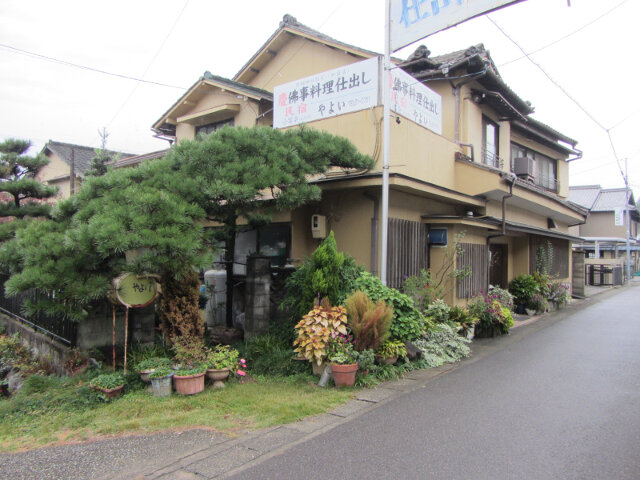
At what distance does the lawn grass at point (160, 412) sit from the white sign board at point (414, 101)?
236 inches

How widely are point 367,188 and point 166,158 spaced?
401 centimetres

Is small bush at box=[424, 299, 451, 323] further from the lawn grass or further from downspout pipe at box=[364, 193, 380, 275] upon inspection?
the lawn grass

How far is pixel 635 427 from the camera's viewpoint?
504 cm

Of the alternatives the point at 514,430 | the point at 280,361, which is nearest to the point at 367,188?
the point at 280,361

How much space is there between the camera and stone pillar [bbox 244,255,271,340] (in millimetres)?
8367

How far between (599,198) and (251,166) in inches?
1678

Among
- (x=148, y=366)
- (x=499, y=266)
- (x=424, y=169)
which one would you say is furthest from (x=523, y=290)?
(x=148, y=366)

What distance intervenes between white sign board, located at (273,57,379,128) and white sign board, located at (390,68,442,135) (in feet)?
1.41

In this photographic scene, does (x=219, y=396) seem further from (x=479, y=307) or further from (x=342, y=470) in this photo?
(x=479, y=307)

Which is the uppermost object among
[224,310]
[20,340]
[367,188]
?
[367,188]

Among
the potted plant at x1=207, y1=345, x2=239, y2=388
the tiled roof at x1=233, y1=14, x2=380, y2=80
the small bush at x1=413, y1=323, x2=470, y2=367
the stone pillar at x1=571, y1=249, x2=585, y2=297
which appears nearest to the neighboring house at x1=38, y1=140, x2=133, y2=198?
the tiled roof at x1=233, y1=14, x2=380, y2=80

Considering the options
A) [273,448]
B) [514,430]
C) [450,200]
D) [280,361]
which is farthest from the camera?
[450,200]

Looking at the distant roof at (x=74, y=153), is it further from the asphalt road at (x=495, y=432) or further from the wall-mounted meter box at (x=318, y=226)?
the asphalt road at (x=495, y=432)

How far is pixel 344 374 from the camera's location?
21.3ft
